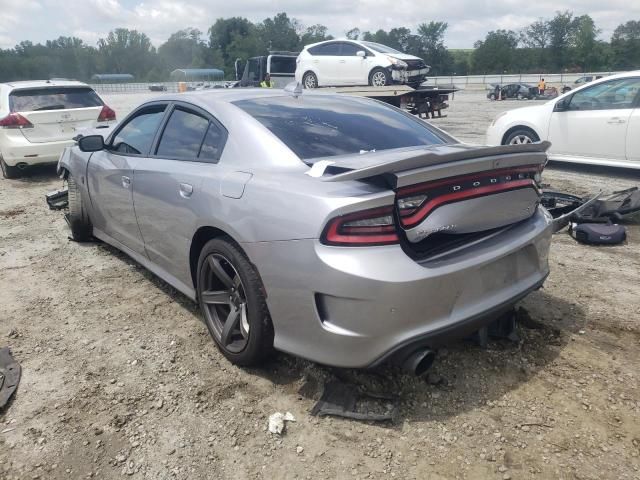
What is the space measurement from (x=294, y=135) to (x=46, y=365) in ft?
6.73

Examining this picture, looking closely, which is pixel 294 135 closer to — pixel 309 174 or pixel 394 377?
pixel 309 174

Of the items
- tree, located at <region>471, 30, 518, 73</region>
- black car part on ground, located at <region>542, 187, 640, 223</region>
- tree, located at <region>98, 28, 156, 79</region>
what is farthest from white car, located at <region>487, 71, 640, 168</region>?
tree, located at <region>98, 28, 156, 79</region>

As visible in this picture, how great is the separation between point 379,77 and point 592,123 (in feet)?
22.6

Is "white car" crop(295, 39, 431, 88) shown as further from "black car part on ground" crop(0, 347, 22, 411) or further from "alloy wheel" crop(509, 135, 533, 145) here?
"black car part on ground" crop(0, 347, 22, 411)

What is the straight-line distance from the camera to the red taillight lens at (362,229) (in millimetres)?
2262

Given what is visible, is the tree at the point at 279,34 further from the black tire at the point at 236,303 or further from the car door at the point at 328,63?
the black tire at the point at 236,303

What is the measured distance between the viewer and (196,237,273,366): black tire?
2668 mm

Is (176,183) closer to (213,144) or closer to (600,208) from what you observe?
(213,144)

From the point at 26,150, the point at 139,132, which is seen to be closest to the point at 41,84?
the point at 26,150

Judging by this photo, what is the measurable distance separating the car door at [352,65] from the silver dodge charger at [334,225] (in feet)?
35.3

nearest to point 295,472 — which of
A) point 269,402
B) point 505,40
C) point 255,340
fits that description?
point 269,402

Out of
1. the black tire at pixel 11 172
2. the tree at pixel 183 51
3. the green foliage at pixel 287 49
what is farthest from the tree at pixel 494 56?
the black tire at pixel 11 172

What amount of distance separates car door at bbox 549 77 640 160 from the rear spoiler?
530 centimetres

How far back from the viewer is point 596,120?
24.5 feet
